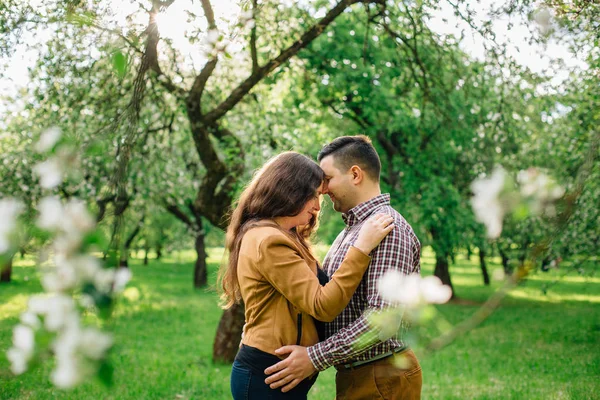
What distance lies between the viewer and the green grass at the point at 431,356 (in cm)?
791

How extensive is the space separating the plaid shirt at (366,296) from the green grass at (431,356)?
504 mm

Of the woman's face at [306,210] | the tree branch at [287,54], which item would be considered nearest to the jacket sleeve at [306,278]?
the woman's face at [306,210]

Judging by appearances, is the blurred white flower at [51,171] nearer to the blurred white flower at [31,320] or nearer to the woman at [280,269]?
the blurred white flower at [31,320]

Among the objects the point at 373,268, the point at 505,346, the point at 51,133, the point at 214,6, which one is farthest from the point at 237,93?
the point at 505,346

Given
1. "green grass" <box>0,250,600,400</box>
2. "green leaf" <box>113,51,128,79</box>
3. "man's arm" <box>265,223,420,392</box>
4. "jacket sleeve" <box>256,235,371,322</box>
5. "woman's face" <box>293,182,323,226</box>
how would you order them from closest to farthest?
"green leaf" <box>113,51,128,79</box> → "jacket sleeve" <box>256,235,371,322</box> → "man's arm" <box>265,223,420,392</box> → "woman's face" <box>293,182,323,226</box> → "green grass" <box>0,250,600,400</box>

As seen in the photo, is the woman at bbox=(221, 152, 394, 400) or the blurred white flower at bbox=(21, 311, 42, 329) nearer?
the blurred white flower at bbox=(21, 311, 42, 329)

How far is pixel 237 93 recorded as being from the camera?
7438 mm

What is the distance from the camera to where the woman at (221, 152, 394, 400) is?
2.75 m

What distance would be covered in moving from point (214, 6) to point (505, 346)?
34.1 feet

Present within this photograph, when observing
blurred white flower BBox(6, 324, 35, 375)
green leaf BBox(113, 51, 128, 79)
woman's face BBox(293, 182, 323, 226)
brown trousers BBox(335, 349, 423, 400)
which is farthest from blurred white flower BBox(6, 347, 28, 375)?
brown trousers BBox(335, 349, 423, 400)

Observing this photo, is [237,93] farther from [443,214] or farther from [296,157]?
[443,214]

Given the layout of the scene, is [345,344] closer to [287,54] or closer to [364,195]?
[364,195]

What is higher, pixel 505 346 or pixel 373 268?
pixel 373 268

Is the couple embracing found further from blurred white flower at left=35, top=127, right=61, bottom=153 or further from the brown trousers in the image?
blurred white flower at left=35, top=127, right=61, bottom=153
